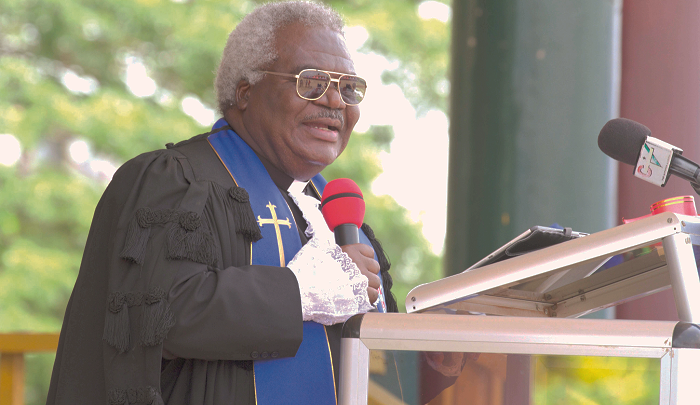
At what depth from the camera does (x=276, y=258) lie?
6.47 feet

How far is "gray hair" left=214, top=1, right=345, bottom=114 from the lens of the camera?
7.25 feet

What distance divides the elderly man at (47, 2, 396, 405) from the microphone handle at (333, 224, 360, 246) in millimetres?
32

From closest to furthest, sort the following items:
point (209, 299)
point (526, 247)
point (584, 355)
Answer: point (584, 355) → point (526, 247) → point (209, 299)

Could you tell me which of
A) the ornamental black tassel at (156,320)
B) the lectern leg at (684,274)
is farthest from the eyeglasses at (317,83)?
the lectern leg at (684,274)

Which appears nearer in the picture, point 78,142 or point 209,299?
point 209,299

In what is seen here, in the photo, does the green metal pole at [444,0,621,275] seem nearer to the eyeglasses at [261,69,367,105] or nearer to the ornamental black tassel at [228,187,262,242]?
the eyeglasses at [261,69,367,105]

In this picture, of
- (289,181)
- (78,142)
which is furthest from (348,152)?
(289,181)

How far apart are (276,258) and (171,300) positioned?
0.38 meters

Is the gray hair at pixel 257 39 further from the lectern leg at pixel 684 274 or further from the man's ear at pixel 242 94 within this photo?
the lectern leg at pixel 684 274

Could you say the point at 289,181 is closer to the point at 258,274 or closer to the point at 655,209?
the point at 258,274

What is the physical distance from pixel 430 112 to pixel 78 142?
4162mm

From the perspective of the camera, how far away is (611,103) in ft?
10.8

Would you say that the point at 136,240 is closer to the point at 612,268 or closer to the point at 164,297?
the point at 164,297

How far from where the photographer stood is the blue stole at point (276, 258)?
6.11 feet
